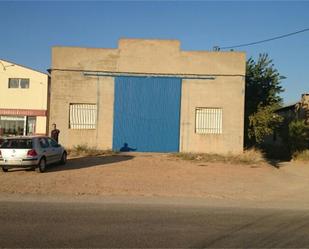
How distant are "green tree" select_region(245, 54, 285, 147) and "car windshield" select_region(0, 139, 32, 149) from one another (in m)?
15.6

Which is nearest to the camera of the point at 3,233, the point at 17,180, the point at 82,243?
the point at 82,243

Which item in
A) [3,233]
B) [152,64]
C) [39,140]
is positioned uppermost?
[152,64]

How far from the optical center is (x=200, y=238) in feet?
25.7

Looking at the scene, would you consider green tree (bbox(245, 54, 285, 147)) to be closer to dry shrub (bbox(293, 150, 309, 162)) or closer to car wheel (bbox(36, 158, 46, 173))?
dry shrub (bbox(293, 150, 309, 162))

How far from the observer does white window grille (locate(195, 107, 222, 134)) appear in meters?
27.4

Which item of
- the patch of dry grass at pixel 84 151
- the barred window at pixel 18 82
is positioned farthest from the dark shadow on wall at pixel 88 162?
the barred window at pixel 18 82

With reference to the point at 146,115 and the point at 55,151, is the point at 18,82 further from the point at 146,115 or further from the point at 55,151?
the point at 55,151

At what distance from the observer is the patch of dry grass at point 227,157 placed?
79.0 feet

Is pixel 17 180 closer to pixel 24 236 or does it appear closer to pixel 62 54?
pixel 24 236

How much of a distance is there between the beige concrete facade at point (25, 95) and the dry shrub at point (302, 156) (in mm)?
20643

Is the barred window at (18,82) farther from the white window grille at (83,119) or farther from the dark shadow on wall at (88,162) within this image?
the dark shadow on wall at (88,162)

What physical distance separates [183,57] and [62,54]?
286 inches

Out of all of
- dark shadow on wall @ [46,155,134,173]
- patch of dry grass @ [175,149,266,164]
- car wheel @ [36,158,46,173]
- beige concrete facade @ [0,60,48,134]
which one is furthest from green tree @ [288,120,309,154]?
beige concrete facade @ [0,60,48,134]

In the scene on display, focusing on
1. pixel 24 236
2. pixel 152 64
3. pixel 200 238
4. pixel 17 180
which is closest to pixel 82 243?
pixel 24 236
